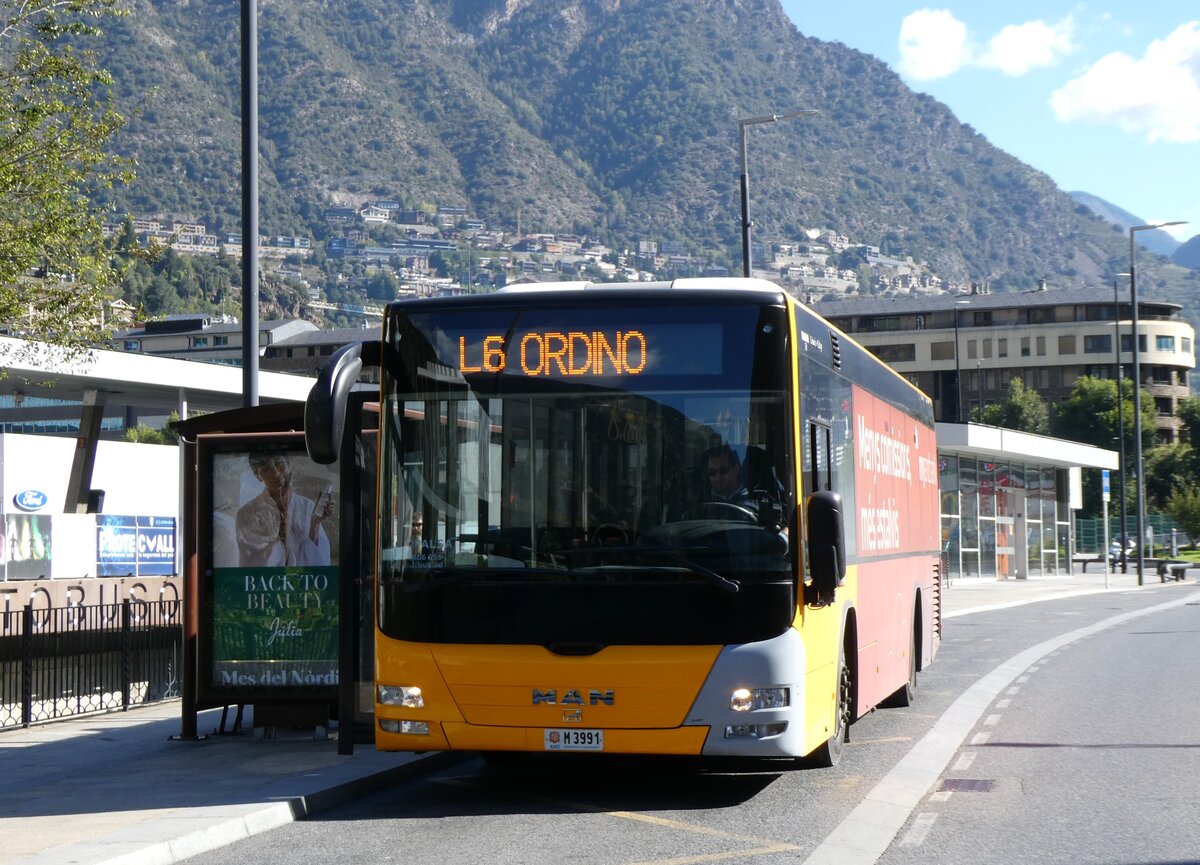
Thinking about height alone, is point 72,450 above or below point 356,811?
above

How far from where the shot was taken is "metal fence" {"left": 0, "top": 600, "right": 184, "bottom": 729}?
15.7 meters

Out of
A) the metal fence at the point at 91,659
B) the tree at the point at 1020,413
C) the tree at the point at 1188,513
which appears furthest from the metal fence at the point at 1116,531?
the metal fence at the point at 91,659

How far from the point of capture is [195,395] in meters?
40.9

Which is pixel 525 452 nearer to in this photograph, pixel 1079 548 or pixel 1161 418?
pixel 1079 548

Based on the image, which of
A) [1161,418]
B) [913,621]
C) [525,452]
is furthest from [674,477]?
[1161,418]

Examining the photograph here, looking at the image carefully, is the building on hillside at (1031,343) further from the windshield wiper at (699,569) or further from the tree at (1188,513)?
the windshield wiper at (699,569)

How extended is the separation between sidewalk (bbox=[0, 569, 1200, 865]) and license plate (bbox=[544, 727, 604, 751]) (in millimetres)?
1598

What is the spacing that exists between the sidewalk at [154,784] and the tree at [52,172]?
14.0 feet

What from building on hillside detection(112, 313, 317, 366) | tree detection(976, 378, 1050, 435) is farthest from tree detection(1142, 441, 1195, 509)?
building on hillside detection(112, 313, 317, 366)

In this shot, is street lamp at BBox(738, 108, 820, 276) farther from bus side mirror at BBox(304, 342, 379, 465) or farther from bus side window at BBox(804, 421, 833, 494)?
bus side mirror at BBox(304, 342, 379, 465)

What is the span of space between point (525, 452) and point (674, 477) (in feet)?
2.94

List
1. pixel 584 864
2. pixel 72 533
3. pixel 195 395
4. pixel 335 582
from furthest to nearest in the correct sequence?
pixel 195 395 < pixel 72 533 < pixel 335 582 < pixel 584 864

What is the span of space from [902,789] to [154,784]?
16.3ft

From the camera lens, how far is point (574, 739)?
955cm
